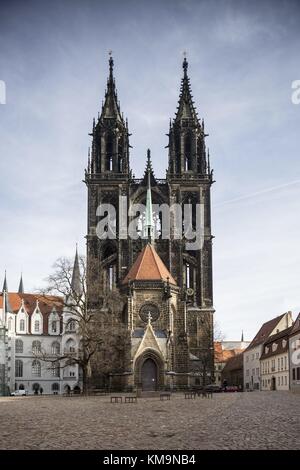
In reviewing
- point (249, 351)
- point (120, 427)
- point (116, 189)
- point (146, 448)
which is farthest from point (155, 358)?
point (146, 448)

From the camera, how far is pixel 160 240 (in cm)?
7625

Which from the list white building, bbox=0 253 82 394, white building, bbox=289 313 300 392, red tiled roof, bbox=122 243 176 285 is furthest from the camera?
white building, bbox=0 253 82 394

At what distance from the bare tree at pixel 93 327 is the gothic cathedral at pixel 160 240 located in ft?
5.54

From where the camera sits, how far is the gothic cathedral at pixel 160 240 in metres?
64.1

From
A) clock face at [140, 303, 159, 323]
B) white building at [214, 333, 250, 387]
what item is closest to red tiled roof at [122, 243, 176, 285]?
clock face at [140, 303, 159, 323]

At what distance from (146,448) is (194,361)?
193 feet

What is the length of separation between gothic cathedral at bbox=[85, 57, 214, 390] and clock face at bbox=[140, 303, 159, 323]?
3.8 inches

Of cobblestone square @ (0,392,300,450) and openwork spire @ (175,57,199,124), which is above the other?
openwork spire @ (175,57,199,124)

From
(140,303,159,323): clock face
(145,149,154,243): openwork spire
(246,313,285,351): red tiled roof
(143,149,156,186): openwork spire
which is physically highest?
(143,149,156,186): openwork spire

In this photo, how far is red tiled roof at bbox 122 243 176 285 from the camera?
6569 centimetres

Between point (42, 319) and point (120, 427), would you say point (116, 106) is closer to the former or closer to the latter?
point (42, 319)

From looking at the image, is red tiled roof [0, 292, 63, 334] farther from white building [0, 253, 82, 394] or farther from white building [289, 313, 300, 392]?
white building [289, 313, 300, 392]

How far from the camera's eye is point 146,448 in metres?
13.5

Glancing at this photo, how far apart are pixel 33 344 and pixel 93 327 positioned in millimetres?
38261
